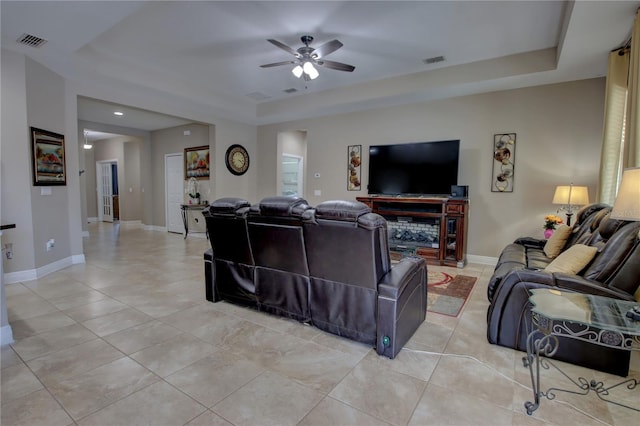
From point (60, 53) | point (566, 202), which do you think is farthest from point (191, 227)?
point (566, 202)

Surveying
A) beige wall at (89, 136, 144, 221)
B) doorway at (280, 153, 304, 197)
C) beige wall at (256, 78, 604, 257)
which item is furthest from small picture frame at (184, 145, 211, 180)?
beige wall at (256, 78, 604, 257)

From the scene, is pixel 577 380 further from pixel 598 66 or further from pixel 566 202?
pixel 598 66

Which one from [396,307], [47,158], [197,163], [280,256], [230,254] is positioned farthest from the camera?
[197,163]

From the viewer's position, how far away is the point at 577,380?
200cm

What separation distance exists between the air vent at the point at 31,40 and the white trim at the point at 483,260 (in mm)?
6507

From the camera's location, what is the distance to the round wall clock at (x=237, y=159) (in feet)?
23.5

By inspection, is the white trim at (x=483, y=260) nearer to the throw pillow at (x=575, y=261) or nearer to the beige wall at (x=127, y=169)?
the throw pillow at (x=575, y=261)

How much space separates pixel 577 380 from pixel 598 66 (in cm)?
394

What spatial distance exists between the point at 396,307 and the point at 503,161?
386 cm

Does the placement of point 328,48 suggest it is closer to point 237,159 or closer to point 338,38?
point 338,38

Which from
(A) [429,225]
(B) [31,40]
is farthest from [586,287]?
(B) [31,40]

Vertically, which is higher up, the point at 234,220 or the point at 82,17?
the point at 82,17

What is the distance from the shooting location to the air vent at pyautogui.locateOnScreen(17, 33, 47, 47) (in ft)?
11.1

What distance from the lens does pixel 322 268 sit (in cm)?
243
